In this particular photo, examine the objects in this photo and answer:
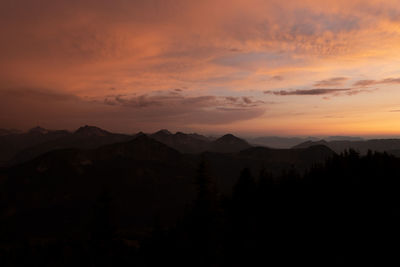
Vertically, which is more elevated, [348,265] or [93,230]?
[93,230]

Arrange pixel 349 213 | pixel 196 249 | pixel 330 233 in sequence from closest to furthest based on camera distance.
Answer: pixel 196 249
pixel 330 233
pixel 349 213

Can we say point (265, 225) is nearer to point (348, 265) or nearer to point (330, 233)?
point (330, 233)

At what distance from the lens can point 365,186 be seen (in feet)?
173

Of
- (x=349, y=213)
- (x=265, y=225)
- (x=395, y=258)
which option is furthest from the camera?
(x=265, y=225)

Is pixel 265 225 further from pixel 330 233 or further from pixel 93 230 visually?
pixel 93 230

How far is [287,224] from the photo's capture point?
4947 centimetres

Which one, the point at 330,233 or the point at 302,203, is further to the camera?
the point at 302,203

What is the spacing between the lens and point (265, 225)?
170ft

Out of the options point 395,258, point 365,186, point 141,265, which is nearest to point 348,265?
point 395,258

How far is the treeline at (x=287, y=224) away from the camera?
90.2ft

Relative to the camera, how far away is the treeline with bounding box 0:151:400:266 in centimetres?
2748

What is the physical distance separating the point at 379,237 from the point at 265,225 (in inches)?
742

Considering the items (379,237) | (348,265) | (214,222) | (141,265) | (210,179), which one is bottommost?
(141,265)

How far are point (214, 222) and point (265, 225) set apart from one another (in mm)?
29125
